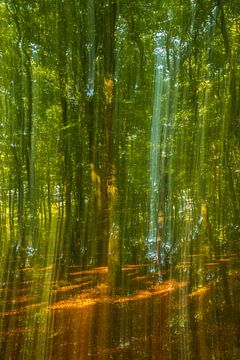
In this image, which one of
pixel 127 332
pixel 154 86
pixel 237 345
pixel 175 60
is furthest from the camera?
pixel 154 86

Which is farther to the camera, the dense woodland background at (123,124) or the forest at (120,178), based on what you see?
the dense woodland background at (123,124)

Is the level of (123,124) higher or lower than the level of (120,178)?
higher

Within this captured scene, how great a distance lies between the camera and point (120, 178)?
905 cm

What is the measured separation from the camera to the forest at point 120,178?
4.09 metres

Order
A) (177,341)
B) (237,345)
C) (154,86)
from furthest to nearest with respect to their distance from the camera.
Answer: (154,86)
(177,341)
(237,345)

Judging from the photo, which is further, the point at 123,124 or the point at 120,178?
the point at 120,178

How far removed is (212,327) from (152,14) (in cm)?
650

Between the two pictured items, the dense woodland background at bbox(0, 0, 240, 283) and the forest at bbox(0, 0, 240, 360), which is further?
the dense woodland background at bbox(0, 0, 240, 283)

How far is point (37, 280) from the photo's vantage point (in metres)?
6.55

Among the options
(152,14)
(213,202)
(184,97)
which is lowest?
(213,202)

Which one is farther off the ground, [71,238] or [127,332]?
[71,238]

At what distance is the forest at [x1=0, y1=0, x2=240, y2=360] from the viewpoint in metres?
4.09

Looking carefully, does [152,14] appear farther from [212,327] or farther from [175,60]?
[212,327]

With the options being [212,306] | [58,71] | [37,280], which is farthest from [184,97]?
[37,280]
